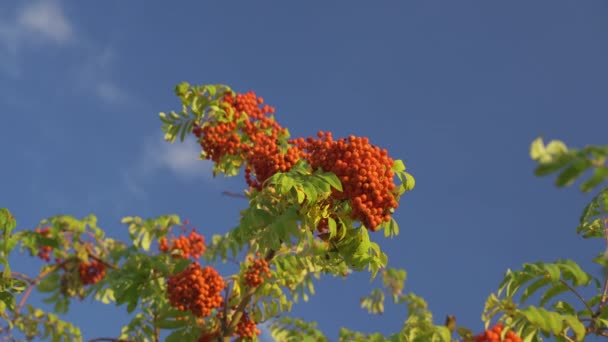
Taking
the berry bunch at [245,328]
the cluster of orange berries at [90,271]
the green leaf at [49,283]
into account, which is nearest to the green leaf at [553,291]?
the berry bunch at [245,328]

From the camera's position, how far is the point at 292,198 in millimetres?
5055

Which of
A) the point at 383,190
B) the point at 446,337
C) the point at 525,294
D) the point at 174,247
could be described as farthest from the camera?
the point at 174,247

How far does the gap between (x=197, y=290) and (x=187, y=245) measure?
6.78ft

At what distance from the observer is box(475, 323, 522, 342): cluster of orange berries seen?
11.9ft

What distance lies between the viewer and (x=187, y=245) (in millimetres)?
8578

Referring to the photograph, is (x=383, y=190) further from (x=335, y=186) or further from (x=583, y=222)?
(x=583, y=222)

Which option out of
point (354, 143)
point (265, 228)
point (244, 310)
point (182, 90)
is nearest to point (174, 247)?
point (244, 310)

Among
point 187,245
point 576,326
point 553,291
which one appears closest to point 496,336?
point 576,326

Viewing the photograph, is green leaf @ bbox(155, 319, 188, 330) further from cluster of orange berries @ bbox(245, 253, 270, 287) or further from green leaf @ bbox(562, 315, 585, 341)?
green leaf @ bbox(562, 315, 585, 341)

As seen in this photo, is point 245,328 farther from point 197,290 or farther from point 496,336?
point 496,336

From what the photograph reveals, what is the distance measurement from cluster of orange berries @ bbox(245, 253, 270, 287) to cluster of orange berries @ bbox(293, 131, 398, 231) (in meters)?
2.04

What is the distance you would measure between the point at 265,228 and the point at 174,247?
3752mm

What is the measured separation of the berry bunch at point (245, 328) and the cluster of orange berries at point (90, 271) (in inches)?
143

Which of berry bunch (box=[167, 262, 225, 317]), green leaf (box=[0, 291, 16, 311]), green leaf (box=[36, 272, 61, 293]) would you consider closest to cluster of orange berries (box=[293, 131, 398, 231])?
berry bunch (box=[167, 262, 225, 317])
